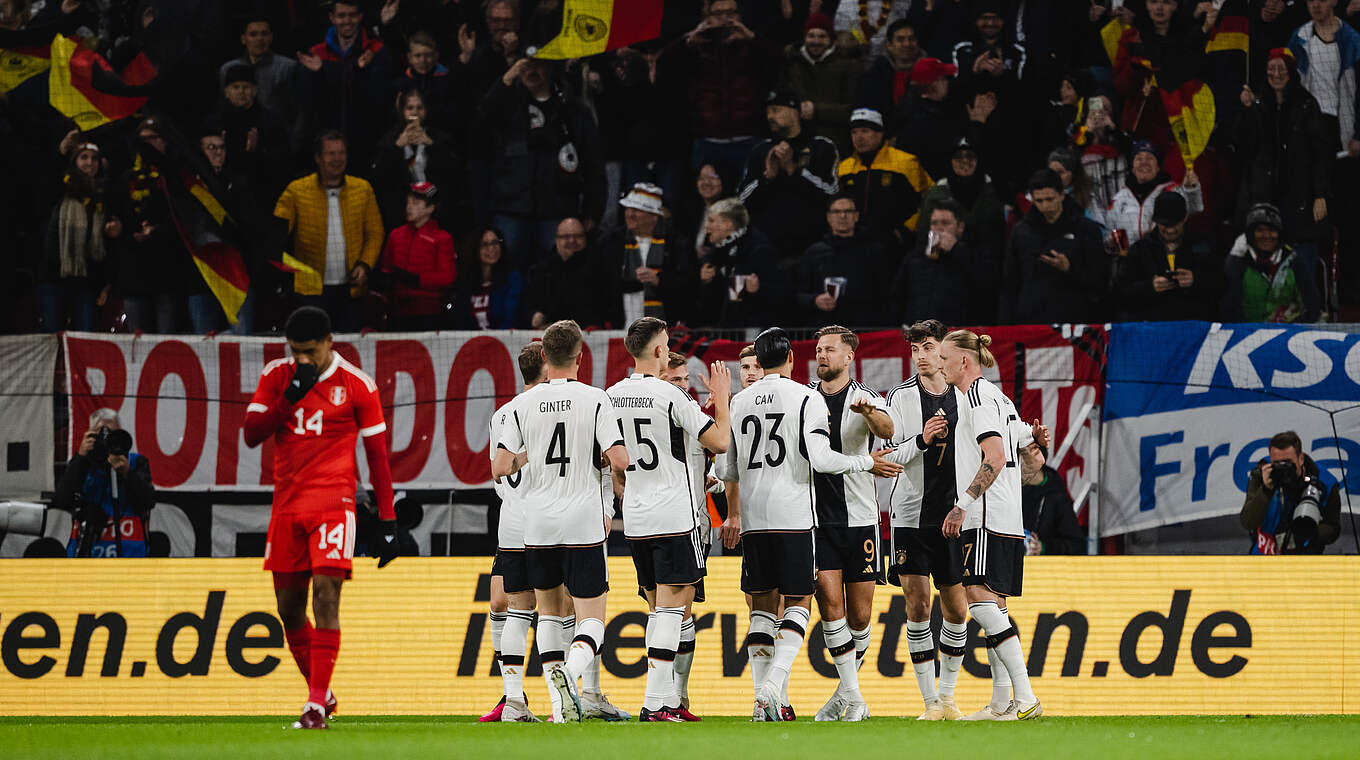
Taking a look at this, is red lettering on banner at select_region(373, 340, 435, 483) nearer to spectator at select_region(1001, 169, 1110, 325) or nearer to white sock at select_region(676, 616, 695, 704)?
white sock at select_region(676, 616, 695, 704)

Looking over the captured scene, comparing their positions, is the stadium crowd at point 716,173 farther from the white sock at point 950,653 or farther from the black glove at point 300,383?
the black glove at point 300,383

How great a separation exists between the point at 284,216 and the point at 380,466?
29.2 feet

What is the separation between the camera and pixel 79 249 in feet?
59.7

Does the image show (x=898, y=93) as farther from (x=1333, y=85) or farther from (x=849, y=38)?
(x=1333, y=85)

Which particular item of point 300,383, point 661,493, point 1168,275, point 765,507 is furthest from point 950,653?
point 1168,275

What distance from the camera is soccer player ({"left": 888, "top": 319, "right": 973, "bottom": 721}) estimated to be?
11.7 meters

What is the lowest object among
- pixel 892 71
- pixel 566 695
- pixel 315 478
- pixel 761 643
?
pixel 566 695

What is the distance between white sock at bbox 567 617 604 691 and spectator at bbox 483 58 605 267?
8.01 metres

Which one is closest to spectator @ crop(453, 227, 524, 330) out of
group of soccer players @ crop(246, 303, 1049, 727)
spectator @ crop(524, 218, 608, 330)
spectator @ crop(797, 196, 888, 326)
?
spectator @ crop(524, 218, 608, 330)

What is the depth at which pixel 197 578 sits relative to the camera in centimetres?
1409

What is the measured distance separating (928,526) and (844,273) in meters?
5.46

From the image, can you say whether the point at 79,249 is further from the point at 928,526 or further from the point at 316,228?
the point at 928,526

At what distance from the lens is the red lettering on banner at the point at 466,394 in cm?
1644

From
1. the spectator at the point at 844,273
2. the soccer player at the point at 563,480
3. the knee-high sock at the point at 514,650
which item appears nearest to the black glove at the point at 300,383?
the soccer player at the point at 563,480
